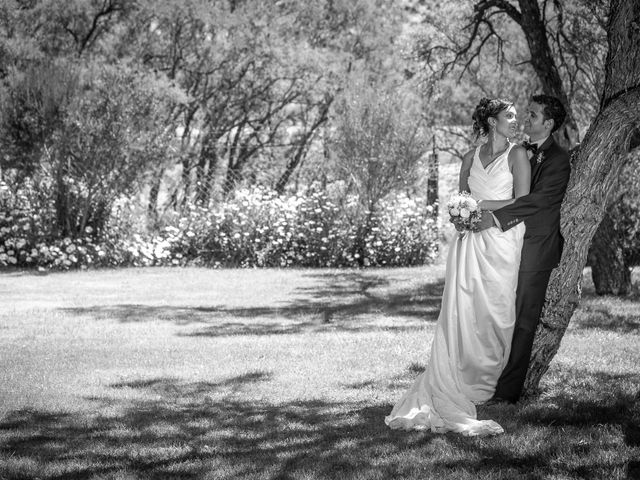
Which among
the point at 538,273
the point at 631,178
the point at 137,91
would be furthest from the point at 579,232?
the point at 137,91

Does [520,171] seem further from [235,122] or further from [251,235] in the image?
[235,122]

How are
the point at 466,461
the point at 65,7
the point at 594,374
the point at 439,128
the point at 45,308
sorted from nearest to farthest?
the point at 466,461 < the point at 594,374 < the point at 45,308 < the point at 65,7 < the point at 439,128

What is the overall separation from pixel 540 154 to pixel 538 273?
0.83 meters

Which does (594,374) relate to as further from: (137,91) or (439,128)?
(439,128)

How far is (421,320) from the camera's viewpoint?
1067 centimetres

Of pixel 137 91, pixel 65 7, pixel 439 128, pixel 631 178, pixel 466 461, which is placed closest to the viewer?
pixel 466 461

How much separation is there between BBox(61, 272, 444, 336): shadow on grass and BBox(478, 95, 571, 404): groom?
379cm

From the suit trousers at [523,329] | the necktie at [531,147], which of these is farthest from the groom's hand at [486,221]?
the necktie at [531,147]

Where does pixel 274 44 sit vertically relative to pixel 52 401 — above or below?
above

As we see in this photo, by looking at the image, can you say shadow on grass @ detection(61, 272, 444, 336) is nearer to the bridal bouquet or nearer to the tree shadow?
the tree shadow

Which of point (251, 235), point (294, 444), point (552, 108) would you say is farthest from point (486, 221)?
point (251, 235)

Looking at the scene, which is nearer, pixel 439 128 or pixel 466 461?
pixel 466 461

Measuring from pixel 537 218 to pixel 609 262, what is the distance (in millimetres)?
6552

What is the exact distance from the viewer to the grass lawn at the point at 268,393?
5055 millimetres
